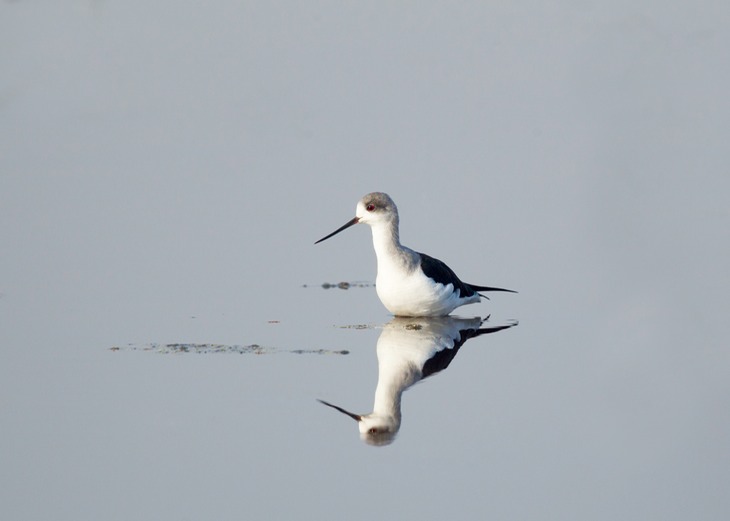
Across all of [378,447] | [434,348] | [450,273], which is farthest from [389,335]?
[378,447]

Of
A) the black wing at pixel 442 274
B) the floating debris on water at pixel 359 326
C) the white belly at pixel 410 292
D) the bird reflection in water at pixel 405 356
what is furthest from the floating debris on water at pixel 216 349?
the black wing at pixel 442 274

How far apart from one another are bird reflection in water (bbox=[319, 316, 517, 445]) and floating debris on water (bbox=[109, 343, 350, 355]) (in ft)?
1.77

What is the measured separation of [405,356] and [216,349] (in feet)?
5.07

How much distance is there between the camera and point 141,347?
9.85 m

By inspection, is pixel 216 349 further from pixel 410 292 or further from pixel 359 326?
pixel 410 292

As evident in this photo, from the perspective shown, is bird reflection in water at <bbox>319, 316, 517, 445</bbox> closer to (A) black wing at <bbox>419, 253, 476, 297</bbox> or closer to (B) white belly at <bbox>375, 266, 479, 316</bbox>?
(B) white belly at <bbox>375, 266, 479, 316</bbox>

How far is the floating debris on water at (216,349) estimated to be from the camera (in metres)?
9.79

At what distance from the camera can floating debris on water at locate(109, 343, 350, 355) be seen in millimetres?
9789

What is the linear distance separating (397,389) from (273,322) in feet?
7.99

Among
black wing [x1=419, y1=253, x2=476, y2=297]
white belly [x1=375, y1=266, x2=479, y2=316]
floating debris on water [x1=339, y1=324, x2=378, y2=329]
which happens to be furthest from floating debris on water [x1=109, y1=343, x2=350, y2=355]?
black wing [x1=419, y1=253, x2=476, y2=297]

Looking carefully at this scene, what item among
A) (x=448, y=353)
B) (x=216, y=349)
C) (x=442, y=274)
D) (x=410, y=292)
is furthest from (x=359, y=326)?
(x=216, y=349)

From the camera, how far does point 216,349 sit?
984 cm

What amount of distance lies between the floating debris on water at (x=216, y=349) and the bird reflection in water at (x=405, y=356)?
21.3 inches

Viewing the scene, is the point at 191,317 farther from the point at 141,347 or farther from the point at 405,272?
the point at 405,272
